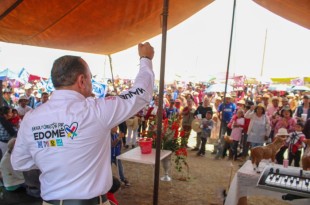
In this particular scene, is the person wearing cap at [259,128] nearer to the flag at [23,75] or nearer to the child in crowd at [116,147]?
the child in crowd at [116,147]

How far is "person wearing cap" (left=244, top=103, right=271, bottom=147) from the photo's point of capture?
7.02 m

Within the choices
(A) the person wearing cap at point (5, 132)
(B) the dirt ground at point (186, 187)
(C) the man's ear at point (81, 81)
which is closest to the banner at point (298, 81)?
(B) the dirt ground at point (186, 187)

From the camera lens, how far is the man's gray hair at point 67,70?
130cm

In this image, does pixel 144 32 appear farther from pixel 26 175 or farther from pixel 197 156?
pixel 197 156

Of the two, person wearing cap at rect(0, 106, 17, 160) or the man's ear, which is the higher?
the man's ear

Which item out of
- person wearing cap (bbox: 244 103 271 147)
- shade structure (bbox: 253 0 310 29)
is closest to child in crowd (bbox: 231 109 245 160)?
person wearing cap (bbox: 244 103 271 147)

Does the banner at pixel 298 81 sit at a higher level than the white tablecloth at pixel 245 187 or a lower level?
higher

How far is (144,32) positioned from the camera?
207 inches

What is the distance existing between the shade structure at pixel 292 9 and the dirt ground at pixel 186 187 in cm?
226

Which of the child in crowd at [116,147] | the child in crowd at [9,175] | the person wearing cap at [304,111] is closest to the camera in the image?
the child in crowd at [9,175]

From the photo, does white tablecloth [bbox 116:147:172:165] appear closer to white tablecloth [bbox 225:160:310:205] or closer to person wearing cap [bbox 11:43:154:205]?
white tablecloth [bbox 225:160:310:205]

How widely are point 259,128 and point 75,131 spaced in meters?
6.52

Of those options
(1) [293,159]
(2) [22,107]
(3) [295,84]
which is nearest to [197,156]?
(1) [293,159]

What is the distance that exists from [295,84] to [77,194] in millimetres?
21937
